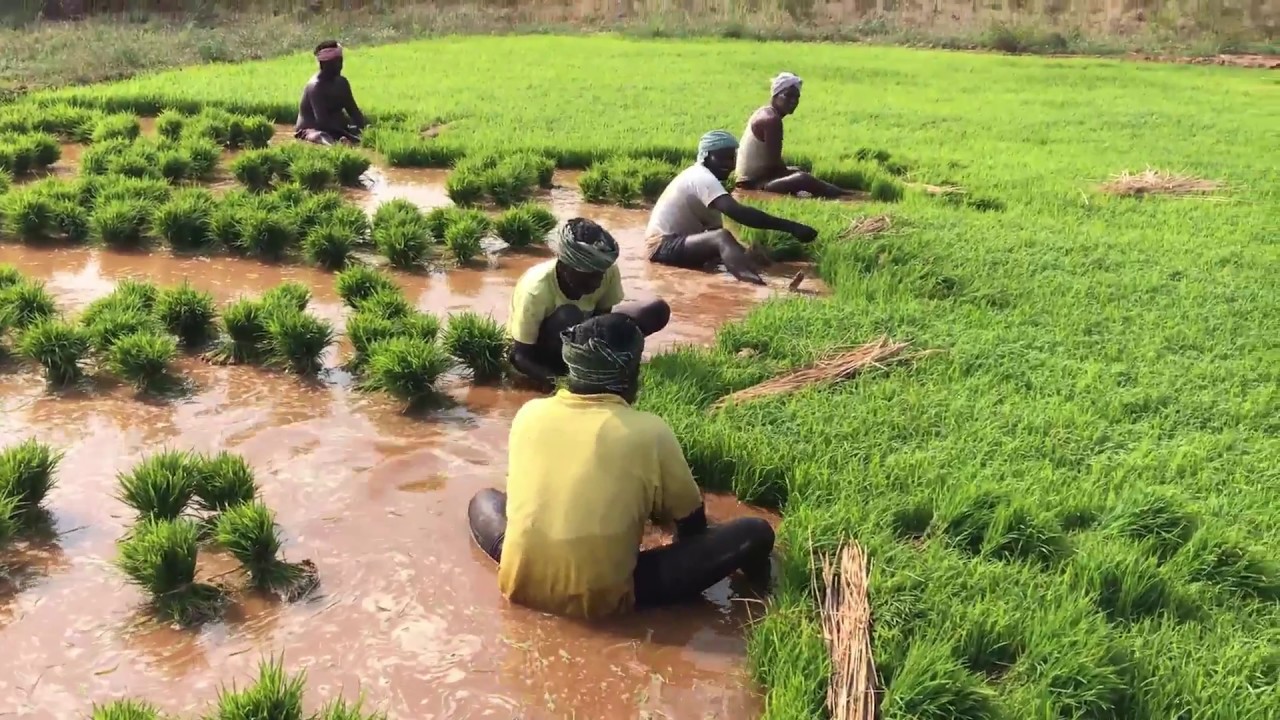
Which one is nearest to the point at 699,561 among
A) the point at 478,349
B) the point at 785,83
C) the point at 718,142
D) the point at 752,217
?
the point at 478,349

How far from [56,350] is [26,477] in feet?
4.80

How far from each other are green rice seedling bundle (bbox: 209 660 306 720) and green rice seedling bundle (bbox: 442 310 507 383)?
2.76m

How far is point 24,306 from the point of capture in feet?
19.3

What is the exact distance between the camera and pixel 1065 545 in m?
3.82

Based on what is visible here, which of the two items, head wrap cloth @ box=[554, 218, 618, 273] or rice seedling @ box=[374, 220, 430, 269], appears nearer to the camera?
head wrap cloth @ box=[554, 218, 618, 273]

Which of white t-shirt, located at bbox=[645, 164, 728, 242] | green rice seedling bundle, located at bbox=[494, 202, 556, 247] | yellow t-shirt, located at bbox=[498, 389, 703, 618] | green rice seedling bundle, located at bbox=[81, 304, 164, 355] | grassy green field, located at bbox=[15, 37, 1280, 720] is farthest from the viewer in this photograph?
green rice seedling bundle, located at bbox=[494, 202, 556, 247]

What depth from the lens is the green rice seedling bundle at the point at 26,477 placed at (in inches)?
156

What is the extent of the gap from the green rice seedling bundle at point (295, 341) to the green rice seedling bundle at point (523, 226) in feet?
8.10

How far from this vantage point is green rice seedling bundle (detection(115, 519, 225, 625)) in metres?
3.49

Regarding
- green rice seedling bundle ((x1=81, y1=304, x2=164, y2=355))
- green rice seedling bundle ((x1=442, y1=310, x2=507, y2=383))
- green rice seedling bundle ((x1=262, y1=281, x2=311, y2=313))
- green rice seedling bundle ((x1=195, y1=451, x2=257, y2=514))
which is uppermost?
green rice seedling bundle ((x1=262, y1=281, x2=311, y2=313))

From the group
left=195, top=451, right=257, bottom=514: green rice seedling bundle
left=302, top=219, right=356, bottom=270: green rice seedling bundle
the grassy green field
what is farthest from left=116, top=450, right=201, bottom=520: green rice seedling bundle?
left=302, top=219, right=356, bottom=270: green rice seedling bundle

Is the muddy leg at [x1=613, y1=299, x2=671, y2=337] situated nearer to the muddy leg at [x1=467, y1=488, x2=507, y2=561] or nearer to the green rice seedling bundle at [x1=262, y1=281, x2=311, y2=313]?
the green rice seedling bundle at [x1=262, y1=281, x2=311, y2=313]

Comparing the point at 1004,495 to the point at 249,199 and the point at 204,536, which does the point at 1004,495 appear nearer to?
the point at 204,536

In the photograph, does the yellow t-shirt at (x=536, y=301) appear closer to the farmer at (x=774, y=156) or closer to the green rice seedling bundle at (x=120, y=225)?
the green rice seedling bundle at (x=120, y=225)
